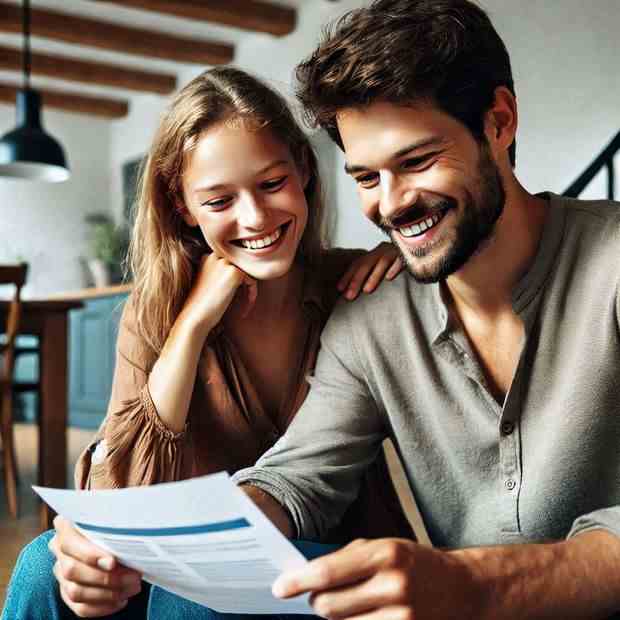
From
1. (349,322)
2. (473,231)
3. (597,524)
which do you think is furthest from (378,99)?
(597,524)

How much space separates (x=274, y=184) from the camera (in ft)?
4.27

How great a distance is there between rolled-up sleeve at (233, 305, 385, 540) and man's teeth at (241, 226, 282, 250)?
17 centimetres

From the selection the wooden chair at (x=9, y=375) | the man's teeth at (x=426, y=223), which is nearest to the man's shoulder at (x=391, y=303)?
the man's teeth at (x=426, y=223)

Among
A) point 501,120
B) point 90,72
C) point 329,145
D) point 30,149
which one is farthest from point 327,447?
point 90,72

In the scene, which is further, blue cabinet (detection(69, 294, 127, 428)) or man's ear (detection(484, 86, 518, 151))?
blue cabinet (detection(69, 294, 127, 428))

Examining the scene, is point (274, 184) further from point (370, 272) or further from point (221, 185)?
point (370, 272)

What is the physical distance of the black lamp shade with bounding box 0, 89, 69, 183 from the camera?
403 cm

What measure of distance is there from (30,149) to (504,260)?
11.2 ft

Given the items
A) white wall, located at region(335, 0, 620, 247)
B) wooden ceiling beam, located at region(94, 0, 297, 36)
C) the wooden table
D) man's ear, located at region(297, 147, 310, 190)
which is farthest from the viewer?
wooden ceiling beam, located at region(94, 0, 297, 36)

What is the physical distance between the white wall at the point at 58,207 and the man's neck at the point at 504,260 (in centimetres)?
650

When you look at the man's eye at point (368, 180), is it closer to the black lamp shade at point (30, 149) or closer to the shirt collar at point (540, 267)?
the shirt collar at point (540, 267)

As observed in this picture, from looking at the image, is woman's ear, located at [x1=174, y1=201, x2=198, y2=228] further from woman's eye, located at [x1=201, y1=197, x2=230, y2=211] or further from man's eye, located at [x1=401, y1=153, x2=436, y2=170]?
man's eye, located at [x1=401, y1=153, x2=436, y2=170]

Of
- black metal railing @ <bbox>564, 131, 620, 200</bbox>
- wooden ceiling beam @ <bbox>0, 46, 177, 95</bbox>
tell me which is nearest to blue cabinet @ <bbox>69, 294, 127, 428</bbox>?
wooden ceiling beam @ <bbox>0, 46, 177, 95</bbox>

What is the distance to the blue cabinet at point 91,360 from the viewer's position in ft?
19.5
